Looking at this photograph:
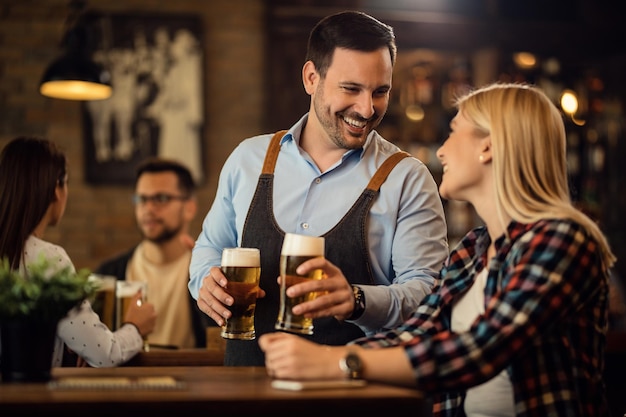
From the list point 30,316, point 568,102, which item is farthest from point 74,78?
point 30,316

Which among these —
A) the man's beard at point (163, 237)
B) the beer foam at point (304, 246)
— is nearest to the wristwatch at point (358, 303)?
the beer foam at point (304, 246)

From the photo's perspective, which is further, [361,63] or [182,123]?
[182,123]

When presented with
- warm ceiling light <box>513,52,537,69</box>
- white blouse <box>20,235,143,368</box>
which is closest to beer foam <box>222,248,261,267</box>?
white blouse <box>20,235,143,368</box>

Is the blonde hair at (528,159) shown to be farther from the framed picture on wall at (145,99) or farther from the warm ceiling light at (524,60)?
the warm ceiling light at (524,60)

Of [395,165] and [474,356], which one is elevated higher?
[395,165]

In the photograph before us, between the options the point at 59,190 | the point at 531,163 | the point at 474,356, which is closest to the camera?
the point at 474,356

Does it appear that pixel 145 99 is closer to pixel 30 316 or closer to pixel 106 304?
pixel 106 304

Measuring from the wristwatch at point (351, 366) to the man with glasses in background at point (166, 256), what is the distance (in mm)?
2742

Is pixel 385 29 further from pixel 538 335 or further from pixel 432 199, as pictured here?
pixel 538 335

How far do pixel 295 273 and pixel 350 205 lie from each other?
58cm

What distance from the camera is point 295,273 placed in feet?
7.04

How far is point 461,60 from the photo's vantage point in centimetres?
766

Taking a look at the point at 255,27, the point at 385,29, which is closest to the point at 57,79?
the point at 255,27

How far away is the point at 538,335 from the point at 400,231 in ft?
2.49
